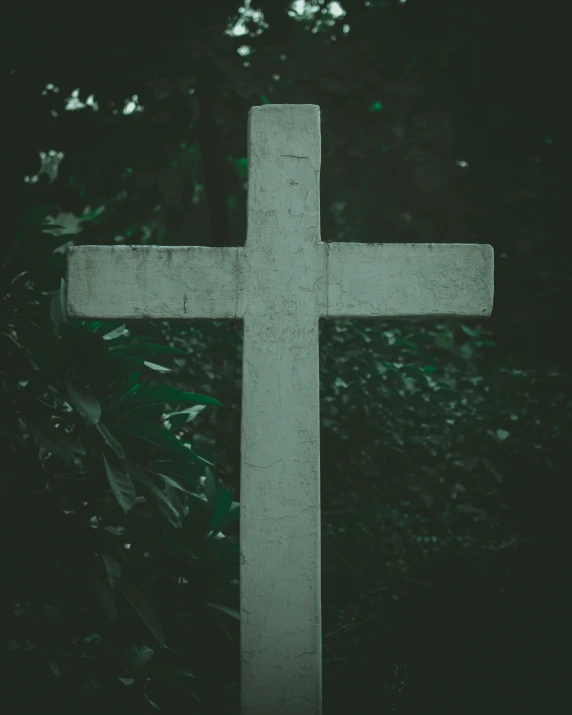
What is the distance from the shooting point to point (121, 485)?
2107mm

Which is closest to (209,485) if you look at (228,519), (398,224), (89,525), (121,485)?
(228,519)

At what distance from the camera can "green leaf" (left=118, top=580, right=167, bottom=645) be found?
2.18 meters

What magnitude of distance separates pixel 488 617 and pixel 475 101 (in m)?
4.11

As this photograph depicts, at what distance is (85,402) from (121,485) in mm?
248

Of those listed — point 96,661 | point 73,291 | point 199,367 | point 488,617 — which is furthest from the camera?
point 199,367

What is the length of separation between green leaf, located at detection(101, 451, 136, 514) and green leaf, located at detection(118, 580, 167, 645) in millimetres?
292

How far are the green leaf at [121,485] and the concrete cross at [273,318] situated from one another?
346 millimetres

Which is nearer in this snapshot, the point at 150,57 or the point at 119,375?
the point at 119,375

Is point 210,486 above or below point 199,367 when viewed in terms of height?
below

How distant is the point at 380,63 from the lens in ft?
20.0

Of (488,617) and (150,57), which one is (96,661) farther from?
(150,57)

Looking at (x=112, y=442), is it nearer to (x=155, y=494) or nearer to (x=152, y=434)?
(x=152, y=434)

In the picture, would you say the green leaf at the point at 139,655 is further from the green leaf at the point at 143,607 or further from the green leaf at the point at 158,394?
the green leaf at the point at 158,394

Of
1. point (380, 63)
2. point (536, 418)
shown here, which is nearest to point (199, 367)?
point (536, 418)
